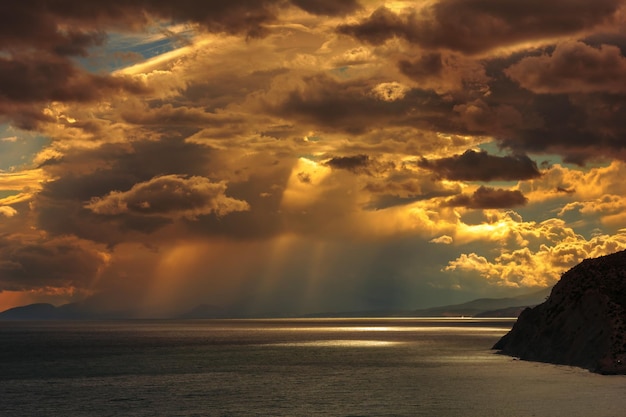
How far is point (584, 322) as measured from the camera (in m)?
111

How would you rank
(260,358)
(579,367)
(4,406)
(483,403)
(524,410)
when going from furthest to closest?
1. (260,358)
2. (579,367)
3. (4,406)
4. (483,403)
5. (524,410)

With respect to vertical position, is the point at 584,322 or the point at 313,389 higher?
the point at 584,322

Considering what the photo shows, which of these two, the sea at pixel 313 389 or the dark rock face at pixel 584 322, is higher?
the dark rock face at pixel 584 322

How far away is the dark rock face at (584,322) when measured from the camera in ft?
333

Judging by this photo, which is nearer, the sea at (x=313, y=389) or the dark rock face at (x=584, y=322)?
the sea at (x=313, y=389)

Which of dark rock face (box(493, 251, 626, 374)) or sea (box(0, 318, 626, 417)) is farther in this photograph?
dark rock face (box(493, 251, 626, 374))

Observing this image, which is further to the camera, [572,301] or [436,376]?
[572,301]

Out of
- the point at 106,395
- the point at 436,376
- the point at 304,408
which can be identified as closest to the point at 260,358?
the point at 436,376

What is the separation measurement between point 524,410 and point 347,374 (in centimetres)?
4480

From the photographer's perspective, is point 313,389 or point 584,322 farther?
point 584,322

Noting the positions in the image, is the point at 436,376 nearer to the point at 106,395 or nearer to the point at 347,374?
the point at 347,374

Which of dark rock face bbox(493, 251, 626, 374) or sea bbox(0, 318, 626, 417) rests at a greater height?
dark rock face bbox(493, 251, 626, 374)

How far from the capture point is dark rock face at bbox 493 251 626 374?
333ft

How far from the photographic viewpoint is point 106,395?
86.1 m
